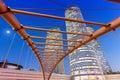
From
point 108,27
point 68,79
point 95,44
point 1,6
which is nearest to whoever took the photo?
point 1,6

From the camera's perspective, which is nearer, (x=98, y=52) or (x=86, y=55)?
(x=86, y=55)

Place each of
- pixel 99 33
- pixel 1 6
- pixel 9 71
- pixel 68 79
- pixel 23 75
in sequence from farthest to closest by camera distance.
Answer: pixel 68 79 → pixel 23 75 → pixel 9 71 → pixel 99 33 → pixel 1 6

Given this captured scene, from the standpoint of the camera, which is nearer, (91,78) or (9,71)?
(9,71)

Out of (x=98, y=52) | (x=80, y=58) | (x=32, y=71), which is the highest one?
(x=98, y=52)

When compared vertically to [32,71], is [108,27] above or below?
below

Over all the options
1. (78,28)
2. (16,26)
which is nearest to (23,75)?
(16,26)

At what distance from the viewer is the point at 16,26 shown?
6828mm

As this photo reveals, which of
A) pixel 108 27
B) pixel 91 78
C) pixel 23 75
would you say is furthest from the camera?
pixel 91 78

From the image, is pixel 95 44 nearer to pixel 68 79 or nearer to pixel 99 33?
pixel 68 79

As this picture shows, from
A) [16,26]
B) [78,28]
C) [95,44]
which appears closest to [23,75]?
[16,26]

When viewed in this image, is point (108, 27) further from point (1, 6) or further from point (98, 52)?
point (98, 52)

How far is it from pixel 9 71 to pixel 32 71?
Answer: 17.7ft

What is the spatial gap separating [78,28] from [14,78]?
5810 centimetres

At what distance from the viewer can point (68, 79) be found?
38.2 m
